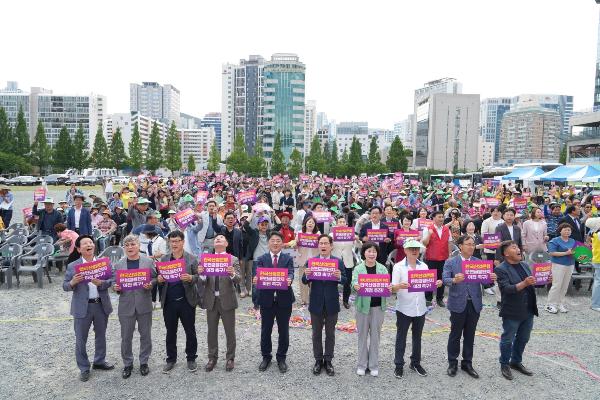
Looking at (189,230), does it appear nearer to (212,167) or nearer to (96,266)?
(96,266)

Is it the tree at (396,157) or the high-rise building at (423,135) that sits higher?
the high-rise building at (423,135)

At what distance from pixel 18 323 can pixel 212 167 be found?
91.9 meters

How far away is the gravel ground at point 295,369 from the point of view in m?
5.25

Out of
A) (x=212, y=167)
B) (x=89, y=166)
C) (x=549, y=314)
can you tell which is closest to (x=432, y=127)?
(x=212, y=167)

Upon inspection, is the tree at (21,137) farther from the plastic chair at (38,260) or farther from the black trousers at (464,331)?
the black trousers at (464,331)

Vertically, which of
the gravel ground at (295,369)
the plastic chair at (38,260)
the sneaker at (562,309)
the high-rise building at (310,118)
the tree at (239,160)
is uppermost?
the high-rise building at (310,118)

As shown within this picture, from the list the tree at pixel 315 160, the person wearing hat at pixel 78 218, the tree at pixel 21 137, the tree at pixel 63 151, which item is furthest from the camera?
the tree at pixel 315 160

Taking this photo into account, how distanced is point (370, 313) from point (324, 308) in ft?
1.93

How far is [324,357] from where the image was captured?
575cm

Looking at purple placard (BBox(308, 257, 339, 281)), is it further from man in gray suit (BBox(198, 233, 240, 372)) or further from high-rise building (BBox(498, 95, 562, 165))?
high-rise building (BBox(498, 95, 562, 165))

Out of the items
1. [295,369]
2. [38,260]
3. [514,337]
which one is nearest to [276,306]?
[295,369]

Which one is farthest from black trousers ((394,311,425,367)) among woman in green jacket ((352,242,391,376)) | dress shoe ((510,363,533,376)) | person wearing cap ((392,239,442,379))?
dress shoe ((510,363,533,376))

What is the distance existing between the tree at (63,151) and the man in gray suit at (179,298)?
237ft

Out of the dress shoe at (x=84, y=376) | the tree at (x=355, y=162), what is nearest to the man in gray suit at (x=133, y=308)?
the dress shoe at (x=84, y=376)
